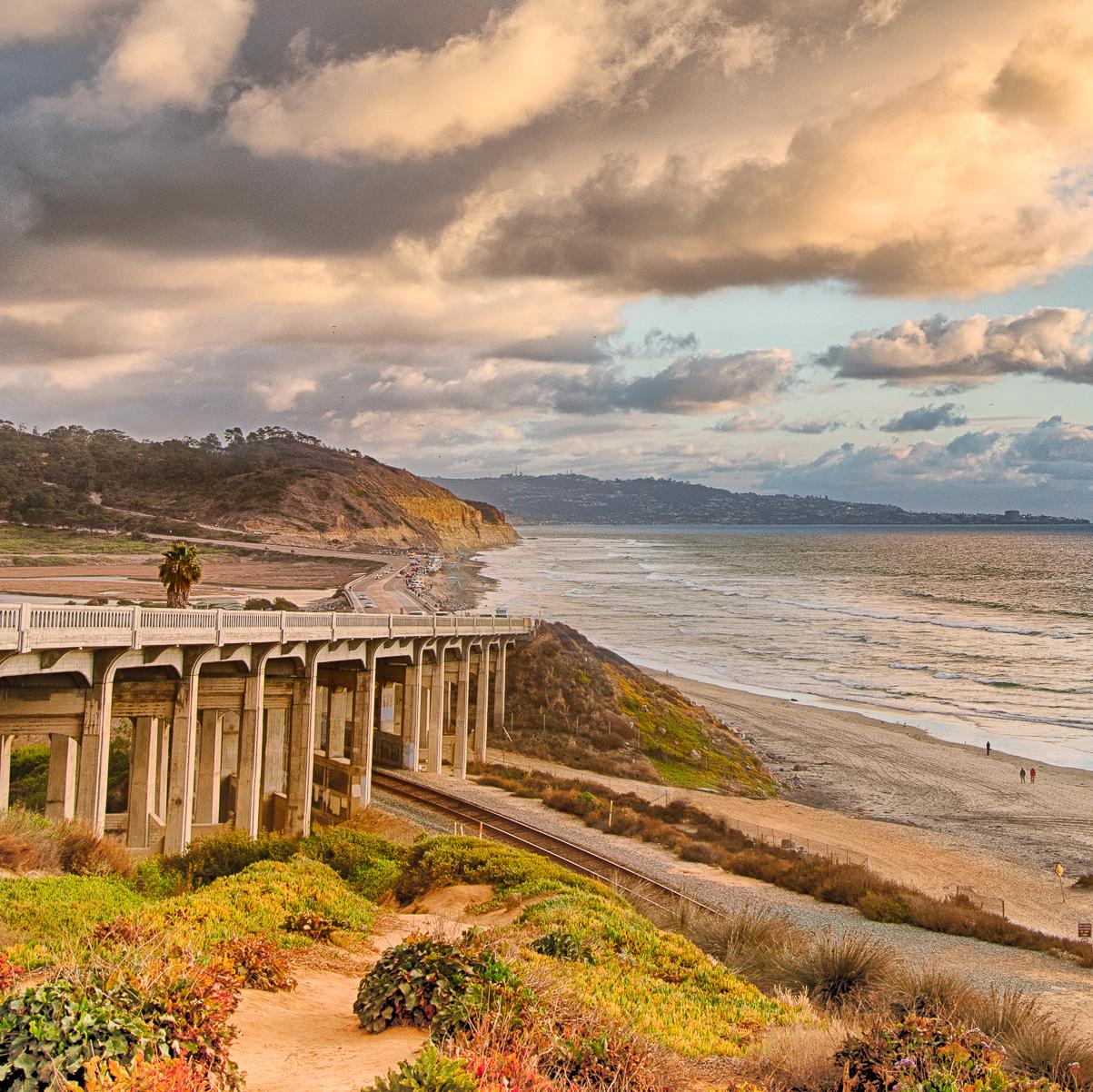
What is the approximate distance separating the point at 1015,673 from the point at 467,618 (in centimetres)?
5534

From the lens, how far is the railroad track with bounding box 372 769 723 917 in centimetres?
2286

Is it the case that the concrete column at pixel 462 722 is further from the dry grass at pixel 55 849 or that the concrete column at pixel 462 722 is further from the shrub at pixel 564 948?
the shrub at pixel 564 948

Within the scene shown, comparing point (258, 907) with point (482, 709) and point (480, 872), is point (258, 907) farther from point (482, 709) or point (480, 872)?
point (482, 709)

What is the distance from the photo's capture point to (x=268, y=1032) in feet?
31.6

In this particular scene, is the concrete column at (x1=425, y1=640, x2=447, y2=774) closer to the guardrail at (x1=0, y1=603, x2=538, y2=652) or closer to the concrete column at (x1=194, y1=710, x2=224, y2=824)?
the guardrail at (x1=0, y1=603, x2=538, y2=652)

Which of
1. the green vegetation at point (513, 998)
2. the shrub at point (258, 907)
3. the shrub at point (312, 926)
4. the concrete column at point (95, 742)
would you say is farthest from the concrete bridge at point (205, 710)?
the shrub at point (312, 926)

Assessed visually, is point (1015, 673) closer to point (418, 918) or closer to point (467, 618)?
point (467, 618)

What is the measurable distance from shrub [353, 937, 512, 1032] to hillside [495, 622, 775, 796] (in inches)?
1441

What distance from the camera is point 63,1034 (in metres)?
6.86

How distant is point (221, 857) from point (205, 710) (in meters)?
6.27

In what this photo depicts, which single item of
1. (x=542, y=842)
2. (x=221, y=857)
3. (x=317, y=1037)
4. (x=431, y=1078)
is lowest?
(x=542, y=842)

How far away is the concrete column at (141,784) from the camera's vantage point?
72.7 ft

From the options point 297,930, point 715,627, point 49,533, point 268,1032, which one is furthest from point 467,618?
point 49,533

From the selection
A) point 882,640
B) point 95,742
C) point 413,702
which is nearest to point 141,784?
point 95,742
